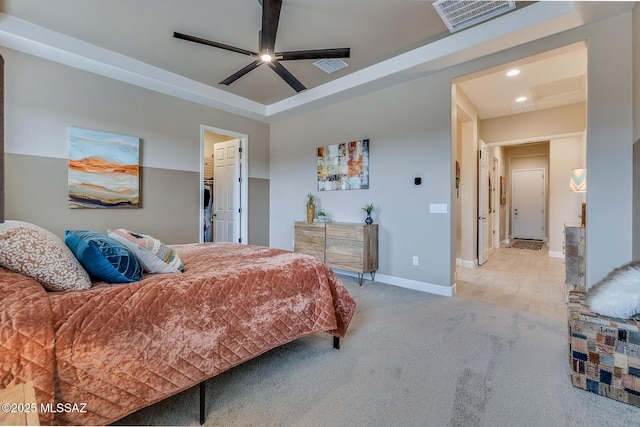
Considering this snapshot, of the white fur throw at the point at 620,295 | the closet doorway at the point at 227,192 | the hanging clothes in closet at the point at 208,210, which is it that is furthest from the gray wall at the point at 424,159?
the hanging clothes in closet at the point at 208,210

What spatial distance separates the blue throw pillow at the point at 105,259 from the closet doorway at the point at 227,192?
3620 millimetres

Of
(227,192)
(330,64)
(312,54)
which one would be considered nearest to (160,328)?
(312,54)

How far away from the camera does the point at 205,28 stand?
2869 mm

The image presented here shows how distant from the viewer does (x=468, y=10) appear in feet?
8.28

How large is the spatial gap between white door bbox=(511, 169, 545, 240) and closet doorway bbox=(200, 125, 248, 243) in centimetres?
823

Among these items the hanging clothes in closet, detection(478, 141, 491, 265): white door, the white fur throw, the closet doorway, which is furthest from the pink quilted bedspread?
detection(478, 141, 491, 265): white door

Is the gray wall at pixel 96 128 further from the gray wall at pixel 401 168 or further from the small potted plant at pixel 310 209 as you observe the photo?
the gray wall at pixel 401 168

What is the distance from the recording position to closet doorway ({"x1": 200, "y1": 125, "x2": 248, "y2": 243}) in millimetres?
5090

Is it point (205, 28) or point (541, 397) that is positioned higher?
point (205, 28)

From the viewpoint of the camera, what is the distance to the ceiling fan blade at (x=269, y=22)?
2012 millimetres

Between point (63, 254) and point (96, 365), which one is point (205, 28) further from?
point (96, 365)

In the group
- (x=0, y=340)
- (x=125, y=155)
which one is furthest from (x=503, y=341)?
(x=125, y=155)

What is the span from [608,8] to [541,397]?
3.10m

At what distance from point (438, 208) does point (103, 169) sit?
4.20 metres
